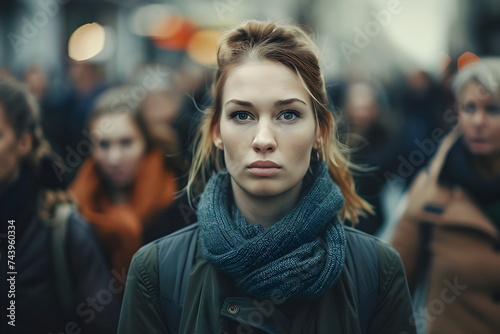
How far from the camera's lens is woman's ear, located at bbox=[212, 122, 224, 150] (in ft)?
7.13

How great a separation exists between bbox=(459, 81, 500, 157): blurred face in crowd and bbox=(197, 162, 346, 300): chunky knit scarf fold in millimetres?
1065

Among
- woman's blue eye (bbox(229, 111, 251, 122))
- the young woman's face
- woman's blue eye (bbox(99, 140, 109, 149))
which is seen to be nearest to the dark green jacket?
the young woman's face

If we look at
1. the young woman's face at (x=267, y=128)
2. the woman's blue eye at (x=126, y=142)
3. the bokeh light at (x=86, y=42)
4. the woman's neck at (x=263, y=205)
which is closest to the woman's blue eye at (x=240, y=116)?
the young woman's face at (x=267, y=128)

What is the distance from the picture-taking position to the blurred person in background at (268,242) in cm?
199

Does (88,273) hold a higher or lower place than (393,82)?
lower

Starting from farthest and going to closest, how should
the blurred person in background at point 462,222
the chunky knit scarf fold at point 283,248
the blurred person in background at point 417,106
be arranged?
the blurred person in background at point 417,106 → the blurred person in background at point 462,222 → the chunky knit scarf fold at point 283,248

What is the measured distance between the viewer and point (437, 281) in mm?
2793

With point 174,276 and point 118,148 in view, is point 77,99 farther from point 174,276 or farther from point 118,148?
point 174,276

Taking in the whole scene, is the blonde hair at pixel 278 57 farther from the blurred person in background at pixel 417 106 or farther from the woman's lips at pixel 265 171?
the blurred person in background at pixel 417 106

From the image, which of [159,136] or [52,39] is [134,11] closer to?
[52,39]

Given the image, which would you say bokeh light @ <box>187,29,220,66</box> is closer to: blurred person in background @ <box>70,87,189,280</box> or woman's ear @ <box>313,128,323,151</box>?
blurred person in background @ <box>70,87,189,280</box>

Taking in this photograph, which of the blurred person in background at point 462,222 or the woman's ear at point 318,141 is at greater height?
the woman's ear at point 318,141

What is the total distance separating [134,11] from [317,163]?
1298 mm

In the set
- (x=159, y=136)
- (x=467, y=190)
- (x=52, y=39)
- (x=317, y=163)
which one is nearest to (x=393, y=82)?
(x=467, y=190)
